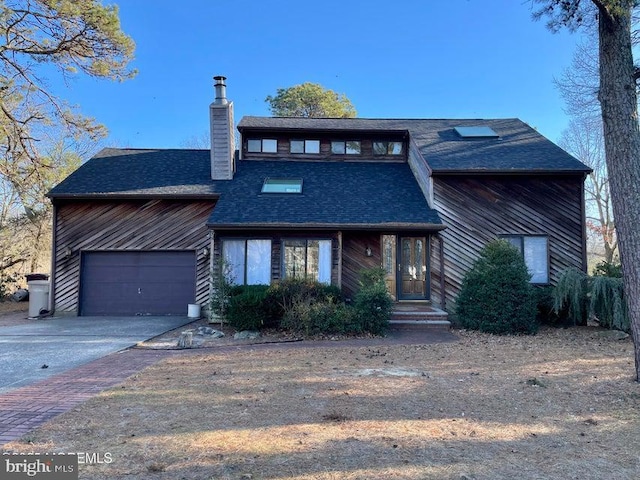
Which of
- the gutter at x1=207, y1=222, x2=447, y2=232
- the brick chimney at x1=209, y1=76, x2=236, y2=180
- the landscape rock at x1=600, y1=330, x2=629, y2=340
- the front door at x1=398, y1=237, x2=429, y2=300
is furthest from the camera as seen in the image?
the brick chimney at x1=209, y1=76, x2=236, y2=180

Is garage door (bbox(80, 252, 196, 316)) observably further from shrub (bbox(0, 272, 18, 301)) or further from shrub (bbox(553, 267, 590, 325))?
shrub (bbox(553, 267, 590, 325))

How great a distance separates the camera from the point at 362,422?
370cm

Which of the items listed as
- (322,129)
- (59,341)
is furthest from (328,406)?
(322,129)

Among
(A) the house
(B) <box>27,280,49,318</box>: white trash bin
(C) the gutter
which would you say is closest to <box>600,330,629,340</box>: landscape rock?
(A) the house

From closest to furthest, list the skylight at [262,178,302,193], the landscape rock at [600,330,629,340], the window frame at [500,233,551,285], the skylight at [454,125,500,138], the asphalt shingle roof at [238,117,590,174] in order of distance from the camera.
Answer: the landscape rock at [600,330,629,340] → the asphalt shingle roof at [238,117,590,174] → the window frame at [500,233,551,285] → the skylight at [262,178,302,193] → the skylight at [454,125,500,138]

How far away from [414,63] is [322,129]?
539cm

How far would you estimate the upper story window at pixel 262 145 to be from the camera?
1391 centimetres

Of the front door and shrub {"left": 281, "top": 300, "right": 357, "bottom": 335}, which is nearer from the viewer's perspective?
shrub {"left": 281, "top": 300, "right": 357, "bottom": 335}

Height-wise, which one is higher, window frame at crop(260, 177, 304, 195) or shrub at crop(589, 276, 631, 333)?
window frame at crop(260, 177, 304, 195)

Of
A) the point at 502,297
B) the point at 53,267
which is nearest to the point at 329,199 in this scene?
the point at 502,297

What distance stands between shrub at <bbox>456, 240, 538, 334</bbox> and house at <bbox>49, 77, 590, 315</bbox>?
5.27 feet

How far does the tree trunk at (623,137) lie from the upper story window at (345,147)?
29.6 ft

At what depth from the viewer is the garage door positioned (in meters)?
11.7

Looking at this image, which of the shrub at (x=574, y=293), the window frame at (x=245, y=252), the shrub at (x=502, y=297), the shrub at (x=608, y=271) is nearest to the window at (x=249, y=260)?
the window frame at (x=245, y=252)
